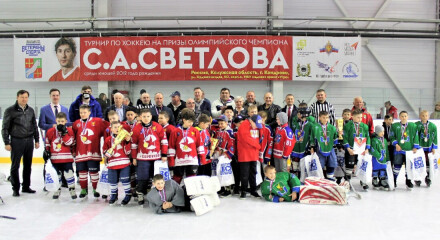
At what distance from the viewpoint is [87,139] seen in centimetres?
466

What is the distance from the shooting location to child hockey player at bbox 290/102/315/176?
5.32 m

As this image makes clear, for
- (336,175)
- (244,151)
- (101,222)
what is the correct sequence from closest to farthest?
(101,222) < (244,151) < (336,175)

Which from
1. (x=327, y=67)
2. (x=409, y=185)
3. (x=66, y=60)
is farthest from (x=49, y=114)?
(x=327, y=67)

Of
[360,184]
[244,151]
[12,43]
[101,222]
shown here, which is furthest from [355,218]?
[12,43]

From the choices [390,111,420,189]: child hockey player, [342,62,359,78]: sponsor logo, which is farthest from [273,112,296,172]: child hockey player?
[342,62,359,78]: sponsor logo

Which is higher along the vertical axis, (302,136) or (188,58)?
(188,58)

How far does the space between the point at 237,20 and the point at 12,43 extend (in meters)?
7.28

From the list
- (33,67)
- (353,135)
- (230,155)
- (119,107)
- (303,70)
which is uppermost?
(33,67)

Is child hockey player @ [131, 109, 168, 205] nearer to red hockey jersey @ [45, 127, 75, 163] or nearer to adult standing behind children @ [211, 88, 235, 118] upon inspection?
red hockey jersey @ [45, 127, 75, 163]

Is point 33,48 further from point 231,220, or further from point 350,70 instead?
point 231,220

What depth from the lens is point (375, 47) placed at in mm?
12016

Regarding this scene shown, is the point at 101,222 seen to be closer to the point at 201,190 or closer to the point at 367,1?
the point at 201,190

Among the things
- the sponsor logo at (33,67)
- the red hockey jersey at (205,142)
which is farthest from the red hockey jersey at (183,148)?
the sponsor logo at (33,67)

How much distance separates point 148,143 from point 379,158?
335cm
